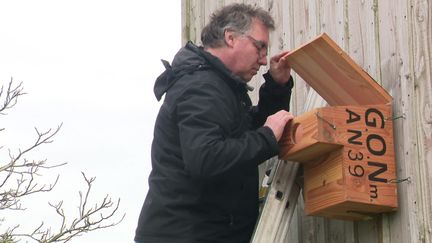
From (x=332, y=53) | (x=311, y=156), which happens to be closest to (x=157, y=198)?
(x=311, y=156)

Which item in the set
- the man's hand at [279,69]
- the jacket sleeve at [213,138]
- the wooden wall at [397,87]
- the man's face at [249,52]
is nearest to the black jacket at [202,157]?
the jacket sleeve at [213,138]

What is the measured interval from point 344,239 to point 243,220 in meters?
0.56

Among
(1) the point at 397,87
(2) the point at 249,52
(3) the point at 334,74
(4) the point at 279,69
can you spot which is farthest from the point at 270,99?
(1) the point at 397,87

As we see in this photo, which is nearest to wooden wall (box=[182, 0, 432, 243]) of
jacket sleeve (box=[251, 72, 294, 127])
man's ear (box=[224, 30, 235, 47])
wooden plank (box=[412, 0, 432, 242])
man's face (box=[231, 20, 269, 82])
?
wooden plank (box=[412, 0, 432, 242])

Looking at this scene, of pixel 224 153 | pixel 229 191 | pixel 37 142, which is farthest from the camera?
pixel 37 142

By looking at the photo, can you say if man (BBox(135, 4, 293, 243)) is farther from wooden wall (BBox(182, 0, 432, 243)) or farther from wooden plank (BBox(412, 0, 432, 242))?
wooden plank (BBox(412, 0, 432, 242))

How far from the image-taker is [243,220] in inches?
165

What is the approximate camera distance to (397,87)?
164 inches

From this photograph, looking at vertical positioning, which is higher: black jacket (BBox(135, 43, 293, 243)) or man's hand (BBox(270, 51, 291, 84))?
man's hand (BBox(270, 51, 291, 84))

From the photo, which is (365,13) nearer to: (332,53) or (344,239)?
(332,53)

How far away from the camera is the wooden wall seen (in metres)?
3.93

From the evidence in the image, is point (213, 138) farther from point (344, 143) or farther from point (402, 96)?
point (402, 96)

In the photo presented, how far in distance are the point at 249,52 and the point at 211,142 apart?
2.19 ft

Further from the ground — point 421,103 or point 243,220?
point 421,103
